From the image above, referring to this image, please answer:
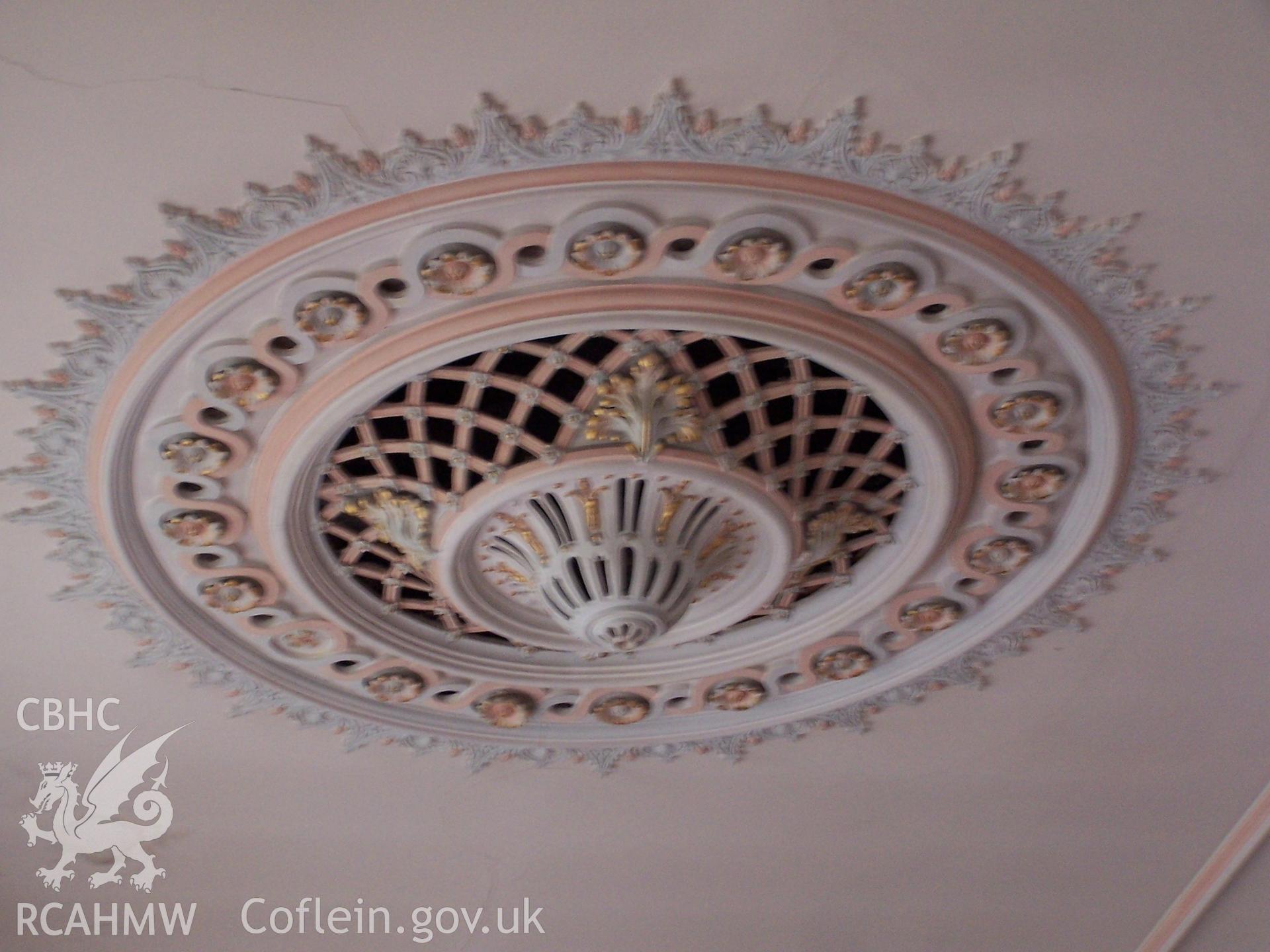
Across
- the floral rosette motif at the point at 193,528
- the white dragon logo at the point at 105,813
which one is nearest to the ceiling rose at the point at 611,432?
the floral rosette motif at the point at 193,528

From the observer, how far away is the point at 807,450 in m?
3.41

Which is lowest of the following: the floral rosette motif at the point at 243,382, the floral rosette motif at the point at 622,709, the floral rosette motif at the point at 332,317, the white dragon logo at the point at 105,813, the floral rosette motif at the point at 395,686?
the white dragon logo at the point at 105,813

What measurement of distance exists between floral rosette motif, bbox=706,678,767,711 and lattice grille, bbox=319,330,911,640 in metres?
0.68

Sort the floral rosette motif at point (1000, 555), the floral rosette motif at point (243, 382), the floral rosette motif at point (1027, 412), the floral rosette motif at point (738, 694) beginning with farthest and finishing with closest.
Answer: the floral rosette motif at point (738, 694) < the floral rosette motif at point (1000, 555) < the floral rosette motif at point (1027, 412) < the floral rosette motif at point (243, 382)

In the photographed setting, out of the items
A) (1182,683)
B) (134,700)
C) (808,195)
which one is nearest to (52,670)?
(134,700)

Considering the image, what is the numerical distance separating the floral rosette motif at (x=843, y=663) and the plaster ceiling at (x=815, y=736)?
1.10ft

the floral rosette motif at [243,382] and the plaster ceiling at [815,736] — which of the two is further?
the floral rosette motif at [243,382]

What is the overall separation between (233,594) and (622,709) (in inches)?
52.6

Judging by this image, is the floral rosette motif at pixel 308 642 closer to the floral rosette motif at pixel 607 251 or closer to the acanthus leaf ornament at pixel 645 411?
the acanthus leaf ornament at pixel 645 411

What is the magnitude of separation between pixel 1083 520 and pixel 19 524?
295cm

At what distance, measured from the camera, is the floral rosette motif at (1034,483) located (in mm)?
3369

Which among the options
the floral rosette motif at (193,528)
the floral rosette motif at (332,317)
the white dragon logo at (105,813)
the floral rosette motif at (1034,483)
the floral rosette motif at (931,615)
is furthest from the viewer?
the white dragon logo at (105,813)

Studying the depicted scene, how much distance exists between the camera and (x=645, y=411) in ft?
9.91

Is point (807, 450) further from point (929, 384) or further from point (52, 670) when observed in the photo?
point (52, 670)
